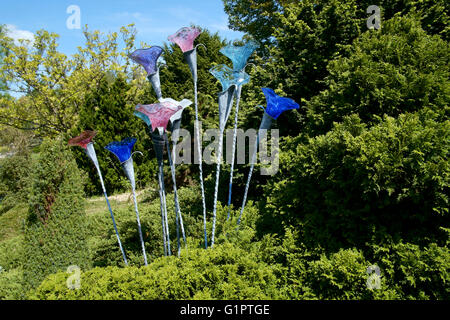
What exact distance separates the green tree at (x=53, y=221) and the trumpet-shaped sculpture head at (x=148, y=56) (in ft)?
6.70

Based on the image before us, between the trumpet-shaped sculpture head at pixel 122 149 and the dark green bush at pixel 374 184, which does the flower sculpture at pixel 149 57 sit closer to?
the trumpet-shaped sculpture head at pixel 122 149

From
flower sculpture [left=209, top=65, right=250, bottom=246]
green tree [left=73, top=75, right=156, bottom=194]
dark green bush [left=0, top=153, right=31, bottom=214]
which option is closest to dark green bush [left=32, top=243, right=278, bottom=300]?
flower sculpture [left=209, top=65, right=250, bottom=246]

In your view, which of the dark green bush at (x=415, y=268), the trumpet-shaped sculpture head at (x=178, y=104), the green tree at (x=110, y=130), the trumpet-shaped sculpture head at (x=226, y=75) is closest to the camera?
the dark green bush at (x=415, y=268)

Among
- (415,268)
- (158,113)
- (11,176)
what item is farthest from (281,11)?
(11,176)

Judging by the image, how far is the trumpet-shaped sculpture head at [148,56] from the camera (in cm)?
306

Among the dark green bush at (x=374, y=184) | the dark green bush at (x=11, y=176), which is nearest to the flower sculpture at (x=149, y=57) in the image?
the dark green bush at (x=374, y=184)

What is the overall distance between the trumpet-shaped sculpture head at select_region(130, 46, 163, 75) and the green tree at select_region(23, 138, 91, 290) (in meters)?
2.04

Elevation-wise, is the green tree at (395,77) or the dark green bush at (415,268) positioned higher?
the green tree at (395,77)

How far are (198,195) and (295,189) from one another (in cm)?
283

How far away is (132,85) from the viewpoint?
→ 12.4 metres

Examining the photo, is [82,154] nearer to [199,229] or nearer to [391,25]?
[199,229]

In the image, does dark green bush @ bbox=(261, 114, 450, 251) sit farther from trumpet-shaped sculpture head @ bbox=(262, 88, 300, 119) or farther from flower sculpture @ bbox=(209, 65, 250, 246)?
flower sculpture @ bbox=(209, 65, 250, 246)
